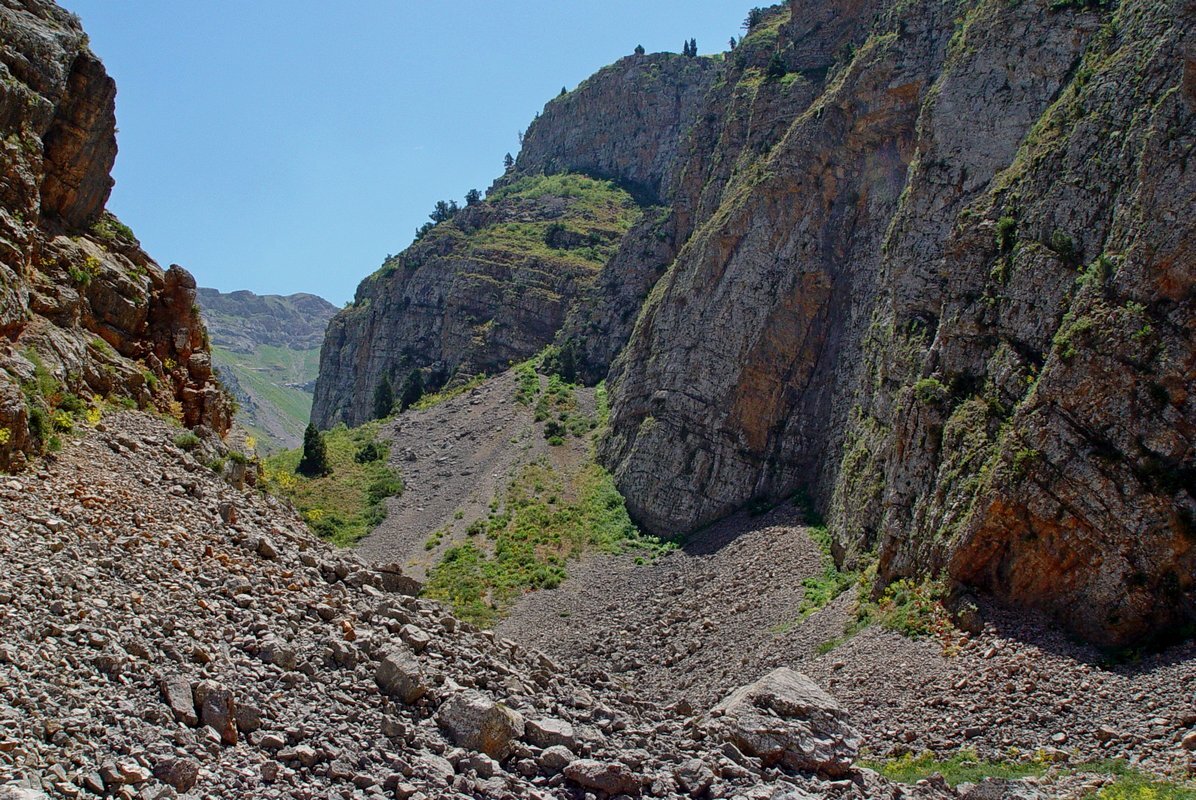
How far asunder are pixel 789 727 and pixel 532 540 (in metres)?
44.4

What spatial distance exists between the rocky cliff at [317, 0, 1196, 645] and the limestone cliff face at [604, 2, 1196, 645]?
0.37 feet

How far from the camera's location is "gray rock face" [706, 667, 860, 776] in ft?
61.5

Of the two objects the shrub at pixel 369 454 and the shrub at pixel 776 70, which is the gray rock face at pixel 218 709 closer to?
the shrub at pixel 369 454

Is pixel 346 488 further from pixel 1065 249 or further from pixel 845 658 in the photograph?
pixel 1065 249

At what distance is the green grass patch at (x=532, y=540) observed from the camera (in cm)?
5647

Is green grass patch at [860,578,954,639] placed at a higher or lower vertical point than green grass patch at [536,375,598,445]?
lower

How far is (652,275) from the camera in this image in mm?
91625

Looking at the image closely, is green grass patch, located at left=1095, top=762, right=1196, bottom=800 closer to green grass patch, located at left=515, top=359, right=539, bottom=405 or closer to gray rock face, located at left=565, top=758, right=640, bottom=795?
gray rock face, located at left=565, top=758, right=640, bottom=795

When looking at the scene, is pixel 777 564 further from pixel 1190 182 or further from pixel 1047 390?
pixel 1190 182

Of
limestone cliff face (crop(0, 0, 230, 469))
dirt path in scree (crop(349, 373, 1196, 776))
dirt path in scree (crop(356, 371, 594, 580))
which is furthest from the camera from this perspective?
dirt path in scree (crop(356, 371, 594, 580))

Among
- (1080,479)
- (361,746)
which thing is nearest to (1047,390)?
(1080,479)

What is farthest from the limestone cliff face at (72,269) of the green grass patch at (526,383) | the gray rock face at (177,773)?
the green grass patch at (526,383)

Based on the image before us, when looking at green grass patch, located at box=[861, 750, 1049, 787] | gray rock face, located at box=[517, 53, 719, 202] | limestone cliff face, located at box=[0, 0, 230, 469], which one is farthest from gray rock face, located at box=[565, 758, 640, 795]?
gray rock face, located at box=[517, 53, 719, 202]

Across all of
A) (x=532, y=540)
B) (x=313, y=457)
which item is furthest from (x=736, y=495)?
(x=313, y=457)
